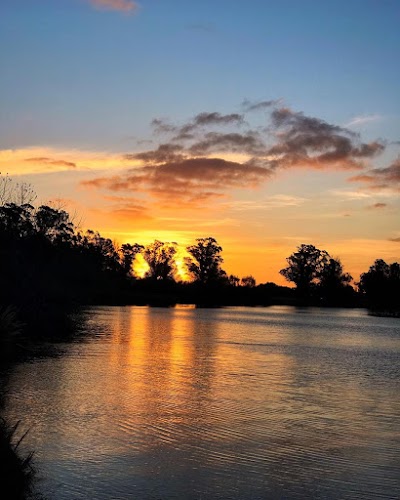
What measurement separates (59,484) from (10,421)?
4.32m

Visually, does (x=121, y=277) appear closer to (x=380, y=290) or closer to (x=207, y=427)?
(x=380, y=290)

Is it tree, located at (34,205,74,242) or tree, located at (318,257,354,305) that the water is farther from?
tree, located at (318,257,354,305)

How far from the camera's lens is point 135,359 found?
27500 mm

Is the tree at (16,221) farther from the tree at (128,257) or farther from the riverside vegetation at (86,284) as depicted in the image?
the tree at (128,257)

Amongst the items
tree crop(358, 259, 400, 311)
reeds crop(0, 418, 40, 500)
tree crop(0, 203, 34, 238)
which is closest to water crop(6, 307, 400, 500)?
reeds crop(0, 418, 40, 500)

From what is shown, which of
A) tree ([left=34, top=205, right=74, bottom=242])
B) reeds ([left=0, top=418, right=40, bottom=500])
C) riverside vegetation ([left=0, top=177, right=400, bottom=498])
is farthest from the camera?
tree ([left=34, top=205, right=74, bottom=242])

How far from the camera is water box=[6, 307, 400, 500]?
32.9 ft

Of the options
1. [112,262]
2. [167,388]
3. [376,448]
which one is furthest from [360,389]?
[112,262]

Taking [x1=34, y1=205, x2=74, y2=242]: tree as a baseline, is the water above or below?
below

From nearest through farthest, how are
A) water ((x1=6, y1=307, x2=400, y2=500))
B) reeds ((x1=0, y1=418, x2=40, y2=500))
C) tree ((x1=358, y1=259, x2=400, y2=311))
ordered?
1. reeds ((x1=0, y1=418, x2=40, y2=500))
2. water ((x1=6, y1=307, x2=400, y2=500))
3. tree ((x1=358, y1=259, x2=400, y2=311))

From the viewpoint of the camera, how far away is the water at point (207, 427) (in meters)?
10.0

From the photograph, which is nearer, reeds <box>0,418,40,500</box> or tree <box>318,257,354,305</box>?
reeds <box>0,418,40,500</box>

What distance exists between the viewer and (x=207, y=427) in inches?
556

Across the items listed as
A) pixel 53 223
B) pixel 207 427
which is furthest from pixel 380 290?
pixel 207 427
